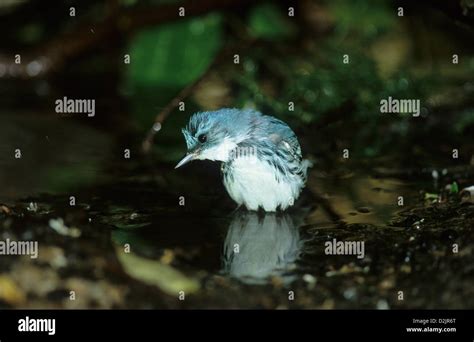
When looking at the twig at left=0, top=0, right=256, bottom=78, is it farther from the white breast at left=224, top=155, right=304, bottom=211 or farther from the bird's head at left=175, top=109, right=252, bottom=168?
the white breast at left=224, top=155, right=304, bottom=211

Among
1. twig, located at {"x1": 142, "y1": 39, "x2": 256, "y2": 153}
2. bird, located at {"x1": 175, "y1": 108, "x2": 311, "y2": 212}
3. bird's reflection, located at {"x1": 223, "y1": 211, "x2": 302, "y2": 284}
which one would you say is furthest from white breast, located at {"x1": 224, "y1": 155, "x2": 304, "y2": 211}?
twig, located at {"x1": 142, "y1": 39, "x2": 256, "y2": 153}

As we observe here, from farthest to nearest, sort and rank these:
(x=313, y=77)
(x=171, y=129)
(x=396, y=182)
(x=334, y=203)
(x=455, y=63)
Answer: (x=455, y=63), (x=313, y=77), (x=171, y=129), (x=396, y=182), (x=334, y=203)

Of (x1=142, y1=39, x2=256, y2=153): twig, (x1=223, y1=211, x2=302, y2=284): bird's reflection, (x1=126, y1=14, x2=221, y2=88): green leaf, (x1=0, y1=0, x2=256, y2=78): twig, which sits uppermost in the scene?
(x1=0, y1=0, x2=256, y2=78): twig

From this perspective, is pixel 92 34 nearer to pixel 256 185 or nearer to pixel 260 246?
pixel 256 185

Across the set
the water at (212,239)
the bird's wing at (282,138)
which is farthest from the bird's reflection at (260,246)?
the bird's wing at (282,138)

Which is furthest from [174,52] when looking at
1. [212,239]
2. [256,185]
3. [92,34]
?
[212,239]

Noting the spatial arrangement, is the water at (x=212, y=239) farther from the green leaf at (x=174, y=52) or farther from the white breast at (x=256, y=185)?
the green leaf at (x=174, y=52)

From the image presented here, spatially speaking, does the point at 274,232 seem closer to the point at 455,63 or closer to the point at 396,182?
the point at 396,182
